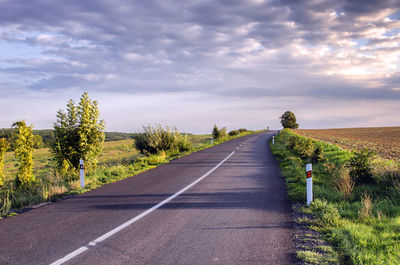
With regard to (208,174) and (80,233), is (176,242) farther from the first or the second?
(208,174)

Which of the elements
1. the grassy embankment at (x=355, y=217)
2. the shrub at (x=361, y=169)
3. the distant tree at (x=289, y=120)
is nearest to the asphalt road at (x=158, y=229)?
the grassy embankment at (x=355, y=217)

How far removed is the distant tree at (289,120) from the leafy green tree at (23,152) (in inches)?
3403

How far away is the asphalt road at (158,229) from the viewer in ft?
14.1

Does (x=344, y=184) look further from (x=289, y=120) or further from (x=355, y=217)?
(x=289, y=120)

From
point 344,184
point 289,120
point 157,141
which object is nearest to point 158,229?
point 344,184

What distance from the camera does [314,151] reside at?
16.1 metres

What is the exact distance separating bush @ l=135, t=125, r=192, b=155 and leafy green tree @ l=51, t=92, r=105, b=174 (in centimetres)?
780

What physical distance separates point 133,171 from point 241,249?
10.1 meters

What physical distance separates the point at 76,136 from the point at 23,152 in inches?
Answer: 103

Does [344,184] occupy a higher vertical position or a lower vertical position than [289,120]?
lower

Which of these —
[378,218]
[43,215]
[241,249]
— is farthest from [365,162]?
[43,215]

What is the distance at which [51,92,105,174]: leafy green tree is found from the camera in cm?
1321

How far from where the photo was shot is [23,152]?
11.1 metres

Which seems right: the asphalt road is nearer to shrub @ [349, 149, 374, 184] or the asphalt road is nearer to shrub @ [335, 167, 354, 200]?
shrub @ [335, 167, 354, 200]
